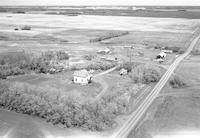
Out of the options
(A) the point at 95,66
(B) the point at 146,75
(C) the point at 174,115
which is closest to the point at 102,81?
(B) the point at 146,75

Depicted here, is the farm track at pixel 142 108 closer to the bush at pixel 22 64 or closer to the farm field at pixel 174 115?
the farm field at pixel 174 115

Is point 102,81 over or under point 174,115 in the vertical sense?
over

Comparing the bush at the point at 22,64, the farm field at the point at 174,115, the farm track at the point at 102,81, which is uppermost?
the bush at the point at 22,64

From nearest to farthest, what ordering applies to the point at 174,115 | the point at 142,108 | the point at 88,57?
1. the point at 174,115
2. the point at 142,108
3. the point at 88,57

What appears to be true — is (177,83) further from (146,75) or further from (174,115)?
(174,115)

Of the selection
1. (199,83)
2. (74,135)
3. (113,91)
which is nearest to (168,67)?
(199,83)

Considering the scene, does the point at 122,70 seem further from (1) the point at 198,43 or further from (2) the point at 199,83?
(1) the point at 198,43

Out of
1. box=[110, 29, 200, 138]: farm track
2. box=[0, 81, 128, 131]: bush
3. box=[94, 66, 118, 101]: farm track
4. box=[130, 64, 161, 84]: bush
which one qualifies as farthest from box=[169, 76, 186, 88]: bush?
box=[94, 66, 118, 101]: farm track

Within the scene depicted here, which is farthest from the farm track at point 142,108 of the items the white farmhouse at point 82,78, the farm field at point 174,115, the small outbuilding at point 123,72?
the white farmhouse at point 82,78
